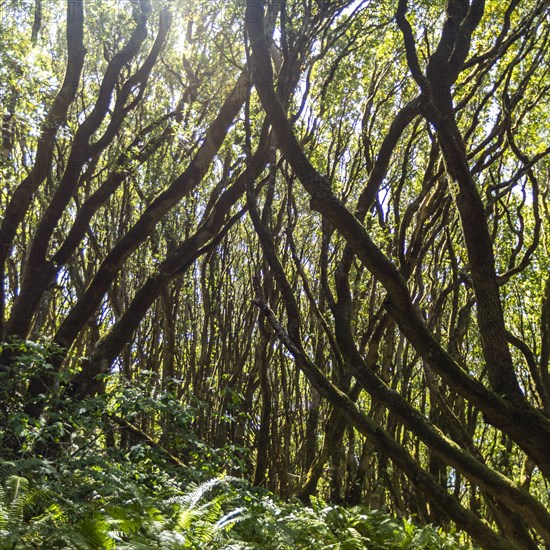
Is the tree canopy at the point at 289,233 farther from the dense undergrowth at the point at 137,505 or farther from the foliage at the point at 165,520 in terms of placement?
the foliage at the point at 165,520

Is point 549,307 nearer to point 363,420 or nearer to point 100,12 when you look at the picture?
point 363,420

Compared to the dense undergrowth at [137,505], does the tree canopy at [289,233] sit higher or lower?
higher

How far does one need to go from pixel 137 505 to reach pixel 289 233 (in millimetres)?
2960

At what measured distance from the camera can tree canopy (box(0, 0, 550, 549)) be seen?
4.31 meters

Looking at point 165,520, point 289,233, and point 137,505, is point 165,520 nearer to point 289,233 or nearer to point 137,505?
point 137,505

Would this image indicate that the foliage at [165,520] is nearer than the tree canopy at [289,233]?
Yes

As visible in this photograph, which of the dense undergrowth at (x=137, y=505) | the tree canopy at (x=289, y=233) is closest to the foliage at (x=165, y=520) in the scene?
the dense undergrowth at (x=137, y=505)

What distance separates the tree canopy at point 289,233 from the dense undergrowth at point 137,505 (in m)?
0.07

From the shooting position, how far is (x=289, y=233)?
6.26 meters

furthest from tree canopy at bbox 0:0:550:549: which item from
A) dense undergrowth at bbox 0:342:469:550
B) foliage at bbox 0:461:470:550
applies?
foliage at bbox 0:461:470:550

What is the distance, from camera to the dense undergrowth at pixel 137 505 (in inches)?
127

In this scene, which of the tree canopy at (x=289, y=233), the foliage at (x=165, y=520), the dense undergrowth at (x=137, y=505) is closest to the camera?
the foliage at (x=165, y=520)

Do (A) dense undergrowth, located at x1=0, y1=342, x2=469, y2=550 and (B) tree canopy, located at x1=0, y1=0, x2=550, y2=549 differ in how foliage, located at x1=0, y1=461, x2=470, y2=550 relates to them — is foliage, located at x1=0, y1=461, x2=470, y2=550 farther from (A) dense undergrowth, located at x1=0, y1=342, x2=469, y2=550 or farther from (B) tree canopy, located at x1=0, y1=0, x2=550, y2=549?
(B) tree canopy, located at x1=0, y1=0, x2=550, y2=549

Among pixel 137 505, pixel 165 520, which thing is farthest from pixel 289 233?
pixel 165 520
